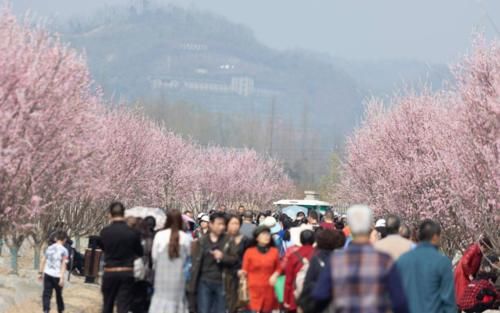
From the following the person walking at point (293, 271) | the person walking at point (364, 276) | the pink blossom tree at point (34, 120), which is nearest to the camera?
the person walking at point (364, 276)

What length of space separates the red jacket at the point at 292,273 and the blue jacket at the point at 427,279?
7.49 ft

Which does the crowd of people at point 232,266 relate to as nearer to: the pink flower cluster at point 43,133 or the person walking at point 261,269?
the person walking at point 261,269

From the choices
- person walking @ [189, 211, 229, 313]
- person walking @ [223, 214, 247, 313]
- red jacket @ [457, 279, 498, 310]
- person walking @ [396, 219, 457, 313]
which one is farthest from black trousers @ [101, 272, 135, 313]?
red jacket @ [457, 279, 498, 310]

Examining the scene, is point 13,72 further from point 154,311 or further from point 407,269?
point 407,269

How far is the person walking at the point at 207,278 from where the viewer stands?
53.3 ft

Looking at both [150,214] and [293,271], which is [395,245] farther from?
[150,214]

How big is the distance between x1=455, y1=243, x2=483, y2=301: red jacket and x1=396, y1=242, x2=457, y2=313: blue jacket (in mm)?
7056

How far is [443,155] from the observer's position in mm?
29141

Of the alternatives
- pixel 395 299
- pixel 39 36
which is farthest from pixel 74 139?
pixel 395 299

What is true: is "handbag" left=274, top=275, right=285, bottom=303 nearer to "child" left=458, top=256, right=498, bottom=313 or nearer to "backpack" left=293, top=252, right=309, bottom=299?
"backpack" left=293, top=252, right=309, bottom=299

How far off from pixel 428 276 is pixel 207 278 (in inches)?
170

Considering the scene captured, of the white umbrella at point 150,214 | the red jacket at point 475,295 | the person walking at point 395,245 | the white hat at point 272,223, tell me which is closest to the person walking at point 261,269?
the white umbrella at point 150,214

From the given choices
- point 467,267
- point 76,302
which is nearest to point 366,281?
point 467,267

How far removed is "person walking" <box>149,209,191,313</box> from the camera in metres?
15.3
